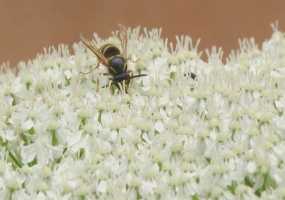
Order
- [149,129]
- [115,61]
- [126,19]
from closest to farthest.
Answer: [149,129] < [115,61] < [126,19]

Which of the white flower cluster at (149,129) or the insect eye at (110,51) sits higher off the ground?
the insect eye at (110,51)

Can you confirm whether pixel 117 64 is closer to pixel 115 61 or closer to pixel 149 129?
pixel 115 61

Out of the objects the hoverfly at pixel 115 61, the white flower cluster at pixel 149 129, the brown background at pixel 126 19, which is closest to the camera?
the white flower cluster at pixel 149 129

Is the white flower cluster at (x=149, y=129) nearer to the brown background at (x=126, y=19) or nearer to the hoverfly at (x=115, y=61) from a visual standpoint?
the hoverfly at (x=115, y=61)

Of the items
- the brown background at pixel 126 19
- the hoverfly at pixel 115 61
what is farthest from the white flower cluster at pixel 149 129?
the brown background at pixel 126 19

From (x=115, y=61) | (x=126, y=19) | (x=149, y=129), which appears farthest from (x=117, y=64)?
(x=126, y=19)
